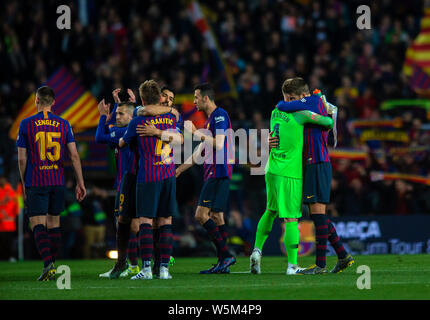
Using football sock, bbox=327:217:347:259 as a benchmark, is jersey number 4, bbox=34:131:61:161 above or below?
above

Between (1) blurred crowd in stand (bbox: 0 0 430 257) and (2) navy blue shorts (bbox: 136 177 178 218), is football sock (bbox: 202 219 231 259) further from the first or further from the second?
(1) blurred crowd in stand (bbox: 0 0 430 257)

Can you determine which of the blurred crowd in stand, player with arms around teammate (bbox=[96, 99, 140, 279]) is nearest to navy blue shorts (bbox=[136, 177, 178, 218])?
player with arms around teammate (bbox=[96, 99, 140, 279])

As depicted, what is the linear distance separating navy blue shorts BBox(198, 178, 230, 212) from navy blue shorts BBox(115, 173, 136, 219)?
1003mm

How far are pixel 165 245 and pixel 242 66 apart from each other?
45.3ft

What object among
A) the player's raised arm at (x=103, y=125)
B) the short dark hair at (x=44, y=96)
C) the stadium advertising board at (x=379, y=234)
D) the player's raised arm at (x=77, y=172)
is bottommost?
the stadium advertising board at (x=379, y=234)

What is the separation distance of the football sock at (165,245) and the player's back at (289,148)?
5.03 feet

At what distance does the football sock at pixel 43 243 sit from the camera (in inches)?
444

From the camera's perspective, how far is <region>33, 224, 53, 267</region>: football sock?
11273mm

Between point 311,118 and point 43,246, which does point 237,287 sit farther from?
point 43,246

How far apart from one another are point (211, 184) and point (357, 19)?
14021 mm

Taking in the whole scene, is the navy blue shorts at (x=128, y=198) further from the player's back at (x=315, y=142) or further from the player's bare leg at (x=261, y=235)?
the player's back at (x=315, y=142)

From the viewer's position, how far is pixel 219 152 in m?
12.1

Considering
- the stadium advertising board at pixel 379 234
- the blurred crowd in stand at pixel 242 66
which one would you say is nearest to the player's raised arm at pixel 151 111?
the stadium advertising board at pixel 379 234
